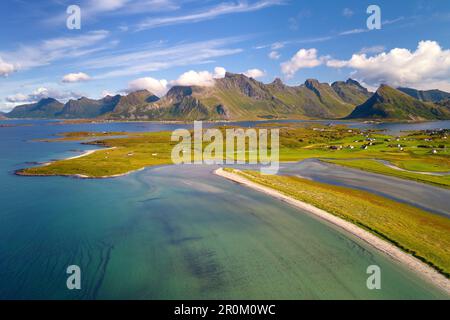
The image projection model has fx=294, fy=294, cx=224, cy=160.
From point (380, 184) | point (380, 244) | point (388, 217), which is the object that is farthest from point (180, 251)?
Result: point (380, 184)

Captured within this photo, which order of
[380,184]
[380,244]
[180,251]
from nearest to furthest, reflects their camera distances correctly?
[180,251]
[380,244]
[380,184]

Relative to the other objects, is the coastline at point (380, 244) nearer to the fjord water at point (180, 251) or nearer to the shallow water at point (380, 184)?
the fjord water at point (180, 251)

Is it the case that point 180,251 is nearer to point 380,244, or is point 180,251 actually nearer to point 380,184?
point 380,244

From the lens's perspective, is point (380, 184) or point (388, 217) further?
point (380, 184)

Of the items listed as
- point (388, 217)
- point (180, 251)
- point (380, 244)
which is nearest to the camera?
point (180, 251)

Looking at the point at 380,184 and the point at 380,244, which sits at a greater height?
the point at 380,184

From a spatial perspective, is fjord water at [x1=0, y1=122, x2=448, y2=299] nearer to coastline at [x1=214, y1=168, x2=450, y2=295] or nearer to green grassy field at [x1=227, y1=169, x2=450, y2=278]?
coastline at [x1=214, y1=168, x2=450, y2=295]

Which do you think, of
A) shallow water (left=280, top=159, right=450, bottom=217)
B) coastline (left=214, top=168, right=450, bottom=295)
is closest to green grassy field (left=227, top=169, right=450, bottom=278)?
coastline (left=214, top=168, right=450, bottom=295)

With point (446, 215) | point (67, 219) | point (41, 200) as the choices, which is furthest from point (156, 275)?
A: point (446, 215)
